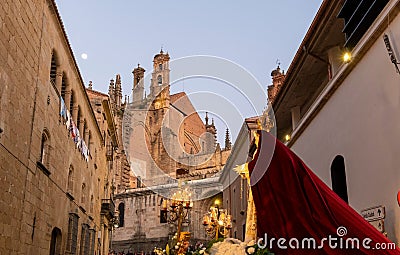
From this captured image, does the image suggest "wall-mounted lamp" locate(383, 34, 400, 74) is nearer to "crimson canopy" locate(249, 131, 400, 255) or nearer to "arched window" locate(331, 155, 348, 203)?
"crimson canopy" locate(249, 131, 400, 255)

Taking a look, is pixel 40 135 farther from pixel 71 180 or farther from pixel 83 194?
pixel 83 194

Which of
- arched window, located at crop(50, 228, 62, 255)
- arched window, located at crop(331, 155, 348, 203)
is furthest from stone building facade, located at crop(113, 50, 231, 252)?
arched window, located at crop(331, 155, 348, 203)

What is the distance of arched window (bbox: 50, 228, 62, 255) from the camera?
15.0 metres

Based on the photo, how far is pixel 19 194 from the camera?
10062mm

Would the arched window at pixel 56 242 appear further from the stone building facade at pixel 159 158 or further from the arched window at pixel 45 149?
the stone building facade at pixel 159 158

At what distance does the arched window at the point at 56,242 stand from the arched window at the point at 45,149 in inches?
122

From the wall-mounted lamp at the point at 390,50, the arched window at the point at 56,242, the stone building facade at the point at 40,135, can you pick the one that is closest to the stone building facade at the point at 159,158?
the stone building facade at the point at 40,135

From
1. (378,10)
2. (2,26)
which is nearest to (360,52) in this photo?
(378,10)

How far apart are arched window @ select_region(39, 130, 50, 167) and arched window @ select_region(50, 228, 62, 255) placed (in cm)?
311

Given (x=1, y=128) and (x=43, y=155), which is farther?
(x=43, y=155)

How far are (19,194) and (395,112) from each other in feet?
26.3

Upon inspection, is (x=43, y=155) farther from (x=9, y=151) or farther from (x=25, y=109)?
(x=9, y=151)

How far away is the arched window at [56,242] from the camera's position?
1498cm

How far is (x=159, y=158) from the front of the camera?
217 ft
